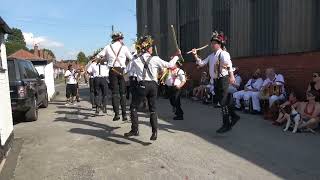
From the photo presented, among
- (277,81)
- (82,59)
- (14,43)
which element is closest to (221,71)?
(277,81)

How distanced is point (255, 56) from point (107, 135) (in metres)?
7.50

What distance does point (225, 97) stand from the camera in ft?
31.2

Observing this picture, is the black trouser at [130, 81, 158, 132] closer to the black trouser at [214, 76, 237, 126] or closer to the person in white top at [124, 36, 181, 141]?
the person in white top at [124, 36, 181, 141]

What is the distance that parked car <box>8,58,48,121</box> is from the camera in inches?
473

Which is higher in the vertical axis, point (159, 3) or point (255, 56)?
point (159, 3)

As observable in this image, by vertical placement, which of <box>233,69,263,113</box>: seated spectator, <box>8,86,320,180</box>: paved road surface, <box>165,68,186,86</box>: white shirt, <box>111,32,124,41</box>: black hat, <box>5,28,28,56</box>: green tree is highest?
<box>5,28,28,56</box>: green tree

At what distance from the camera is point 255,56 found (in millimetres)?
15656

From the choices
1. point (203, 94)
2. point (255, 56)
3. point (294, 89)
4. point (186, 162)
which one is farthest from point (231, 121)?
point (203, 94)

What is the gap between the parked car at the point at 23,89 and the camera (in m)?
12.0

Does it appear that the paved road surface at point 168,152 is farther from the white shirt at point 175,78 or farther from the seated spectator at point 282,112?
the white shirt at point 175,78

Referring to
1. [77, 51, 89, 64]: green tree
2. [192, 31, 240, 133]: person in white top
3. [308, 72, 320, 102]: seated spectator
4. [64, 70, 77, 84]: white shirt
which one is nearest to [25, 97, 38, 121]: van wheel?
[192, 31, 240, 133]: person in white top

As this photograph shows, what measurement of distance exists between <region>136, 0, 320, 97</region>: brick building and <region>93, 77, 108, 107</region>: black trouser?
5.00m

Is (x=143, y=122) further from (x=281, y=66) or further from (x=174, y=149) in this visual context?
(x=281, y=66)

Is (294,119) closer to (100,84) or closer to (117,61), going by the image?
(117,61)
